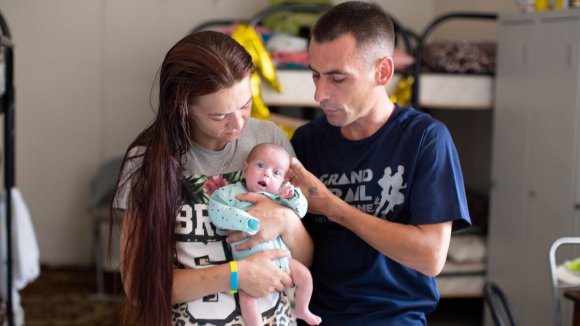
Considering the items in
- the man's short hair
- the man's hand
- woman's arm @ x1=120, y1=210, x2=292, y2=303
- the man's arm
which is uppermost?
the man's short hair

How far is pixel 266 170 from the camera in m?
1.60

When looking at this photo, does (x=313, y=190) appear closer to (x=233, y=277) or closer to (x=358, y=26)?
(x=233, y=277)

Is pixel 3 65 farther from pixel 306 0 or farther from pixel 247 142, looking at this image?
pixel 247 142

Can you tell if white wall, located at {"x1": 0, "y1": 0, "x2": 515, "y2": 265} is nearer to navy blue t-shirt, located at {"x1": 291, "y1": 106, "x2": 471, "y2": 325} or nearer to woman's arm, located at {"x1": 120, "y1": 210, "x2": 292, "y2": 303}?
navy blue t-shirt, located at {"x1": 291, "y1": 106, "x2": 471, "y2": 325}

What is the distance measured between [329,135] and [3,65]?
1927 millimetres

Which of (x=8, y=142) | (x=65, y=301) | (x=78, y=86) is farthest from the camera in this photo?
(x=78, y=86)

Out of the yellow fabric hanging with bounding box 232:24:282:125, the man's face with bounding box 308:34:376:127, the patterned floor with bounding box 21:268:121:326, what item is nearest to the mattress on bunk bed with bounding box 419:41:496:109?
the yellow fabric hanging with bounding box 232:24:282:125

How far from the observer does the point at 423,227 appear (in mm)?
1636

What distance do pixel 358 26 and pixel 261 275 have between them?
1.88ft

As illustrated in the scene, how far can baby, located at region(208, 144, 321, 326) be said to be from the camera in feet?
5.07

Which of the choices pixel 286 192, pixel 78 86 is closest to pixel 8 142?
pixel 78 86

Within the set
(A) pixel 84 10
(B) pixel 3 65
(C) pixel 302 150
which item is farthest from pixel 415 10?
(C) pixel 302 150

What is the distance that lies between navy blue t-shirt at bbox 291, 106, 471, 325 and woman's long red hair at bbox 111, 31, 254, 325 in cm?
34

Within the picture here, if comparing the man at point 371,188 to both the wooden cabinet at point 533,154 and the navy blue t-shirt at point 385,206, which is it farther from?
the wooden cabinet at point 533,154
